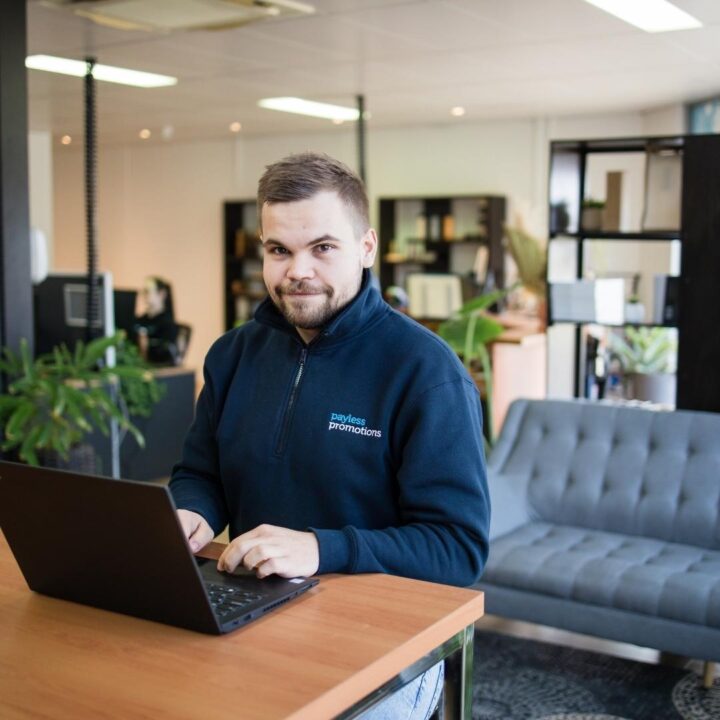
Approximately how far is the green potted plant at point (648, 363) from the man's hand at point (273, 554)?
3664mm

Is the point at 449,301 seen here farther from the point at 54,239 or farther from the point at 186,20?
the point at 54,239

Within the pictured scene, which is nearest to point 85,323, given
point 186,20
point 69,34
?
point 69,34

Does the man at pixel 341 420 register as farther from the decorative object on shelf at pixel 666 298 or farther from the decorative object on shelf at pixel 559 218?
the decorative object on shelf at pixel 559 218

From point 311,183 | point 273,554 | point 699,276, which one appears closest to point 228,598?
point 273,554

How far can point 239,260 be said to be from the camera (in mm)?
12391

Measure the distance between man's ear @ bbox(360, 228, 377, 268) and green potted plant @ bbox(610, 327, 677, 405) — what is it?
10.9 ft

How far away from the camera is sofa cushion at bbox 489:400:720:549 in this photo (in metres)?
3.96

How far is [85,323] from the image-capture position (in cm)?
673

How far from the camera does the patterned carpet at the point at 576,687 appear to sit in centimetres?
340

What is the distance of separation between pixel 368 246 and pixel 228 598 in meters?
0.68

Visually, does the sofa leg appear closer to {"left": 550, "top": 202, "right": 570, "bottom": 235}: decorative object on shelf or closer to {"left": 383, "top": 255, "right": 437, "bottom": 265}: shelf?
{"left": 550, "top": 202, "right": 570, "bottom": 235}: decorative object on shelf

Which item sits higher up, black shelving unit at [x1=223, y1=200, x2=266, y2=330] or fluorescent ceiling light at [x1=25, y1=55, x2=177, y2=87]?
fluorescent ceiling light at [x1=25, y1=55, x2=177, y2=87]

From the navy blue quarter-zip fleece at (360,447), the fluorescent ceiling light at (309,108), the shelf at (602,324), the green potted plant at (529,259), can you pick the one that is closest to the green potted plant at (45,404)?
the shelf at (602,324)

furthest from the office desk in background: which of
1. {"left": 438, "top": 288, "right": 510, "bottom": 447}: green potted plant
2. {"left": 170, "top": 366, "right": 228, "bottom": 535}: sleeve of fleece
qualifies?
{"left": 170, "top": 366, "right": 228, "bottom": 535}: sleeve of fleece
